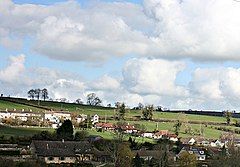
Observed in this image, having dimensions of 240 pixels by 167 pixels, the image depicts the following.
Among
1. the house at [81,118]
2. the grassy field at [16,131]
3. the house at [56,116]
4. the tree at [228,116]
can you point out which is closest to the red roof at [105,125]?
the house at [81,118]

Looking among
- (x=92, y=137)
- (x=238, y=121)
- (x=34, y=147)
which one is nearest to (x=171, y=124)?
(x=238, y=121)

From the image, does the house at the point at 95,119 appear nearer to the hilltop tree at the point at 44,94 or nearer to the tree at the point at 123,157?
the hilltop tree at the point at 44,94

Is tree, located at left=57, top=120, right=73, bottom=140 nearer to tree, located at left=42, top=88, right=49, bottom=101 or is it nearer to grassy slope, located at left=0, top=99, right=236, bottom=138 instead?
grassy slope, located at left=0, top=99, right=236, bottom=138

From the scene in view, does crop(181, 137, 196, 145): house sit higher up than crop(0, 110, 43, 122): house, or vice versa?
crop(0, 110, 43, 122): house

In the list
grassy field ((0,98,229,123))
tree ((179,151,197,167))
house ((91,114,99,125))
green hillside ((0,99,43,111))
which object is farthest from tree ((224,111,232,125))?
tree ((179,151,197,167))

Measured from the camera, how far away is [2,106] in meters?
140

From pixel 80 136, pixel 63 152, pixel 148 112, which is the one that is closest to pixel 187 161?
pixel 63 152

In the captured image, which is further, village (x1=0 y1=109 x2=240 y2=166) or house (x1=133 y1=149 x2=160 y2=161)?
house (x1=133 y1=149 x2=160 y2=161)

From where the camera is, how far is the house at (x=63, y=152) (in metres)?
78.9

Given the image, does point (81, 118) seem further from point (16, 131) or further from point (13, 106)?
point (16, 131)

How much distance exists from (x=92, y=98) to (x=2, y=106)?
165 feet

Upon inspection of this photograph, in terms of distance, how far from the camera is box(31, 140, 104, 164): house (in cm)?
7888

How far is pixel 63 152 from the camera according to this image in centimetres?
8088

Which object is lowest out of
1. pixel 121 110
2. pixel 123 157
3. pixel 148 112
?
pixel 123 157
